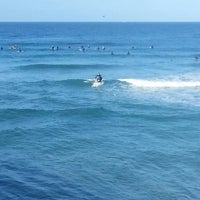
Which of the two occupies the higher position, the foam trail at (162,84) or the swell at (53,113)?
the foam trail at (162,84)

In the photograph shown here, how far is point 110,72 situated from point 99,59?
53.7 ft

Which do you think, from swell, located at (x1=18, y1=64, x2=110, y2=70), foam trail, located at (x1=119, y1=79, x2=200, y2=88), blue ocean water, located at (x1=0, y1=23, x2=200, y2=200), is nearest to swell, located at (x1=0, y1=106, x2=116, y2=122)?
blue ocean water, located at (x1=0, y1=23, x2=200, y2=200)

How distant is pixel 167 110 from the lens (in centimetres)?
4031

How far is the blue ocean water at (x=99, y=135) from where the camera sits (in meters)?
23.5

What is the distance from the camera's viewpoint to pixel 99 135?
1312 inches

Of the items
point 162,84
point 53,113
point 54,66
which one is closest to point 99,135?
point 53,113

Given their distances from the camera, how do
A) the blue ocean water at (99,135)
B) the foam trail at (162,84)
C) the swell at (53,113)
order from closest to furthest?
the blue ocean water at (99,135) < the swell at (53,113) < the foam trail at (162,84)

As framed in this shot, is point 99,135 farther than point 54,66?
No

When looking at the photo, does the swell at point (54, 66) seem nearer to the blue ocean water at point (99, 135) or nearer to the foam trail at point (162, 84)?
the blue ocean water at point (99, 135)

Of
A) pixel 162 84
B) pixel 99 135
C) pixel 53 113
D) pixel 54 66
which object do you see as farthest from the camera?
pixel 54 66

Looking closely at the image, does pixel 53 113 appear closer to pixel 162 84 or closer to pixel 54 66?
pixel 162 84

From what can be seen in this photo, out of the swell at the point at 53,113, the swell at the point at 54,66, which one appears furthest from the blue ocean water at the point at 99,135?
the swell at the point at 54,66

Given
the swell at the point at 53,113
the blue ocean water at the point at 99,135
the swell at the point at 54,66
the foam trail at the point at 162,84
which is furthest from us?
the swell at the point at 54,66

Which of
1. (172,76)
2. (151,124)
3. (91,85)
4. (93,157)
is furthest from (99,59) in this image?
(93,157)
